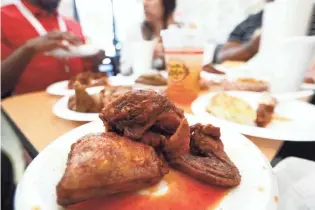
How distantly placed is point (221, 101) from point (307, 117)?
27 cm

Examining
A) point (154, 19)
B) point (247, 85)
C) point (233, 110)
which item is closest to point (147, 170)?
point (233, 110)

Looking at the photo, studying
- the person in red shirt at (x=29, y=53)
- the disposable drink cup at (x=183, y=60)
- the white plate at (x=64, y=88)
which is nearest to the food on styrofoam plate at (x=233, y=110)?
the disposable drink cup at (x=183, y=60)

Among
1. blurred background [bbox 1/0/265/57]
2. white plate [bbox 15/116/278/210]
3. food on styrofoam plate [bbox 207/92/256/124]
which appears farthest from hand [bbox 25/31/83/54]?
white plate [bbox 15/116/278/210]

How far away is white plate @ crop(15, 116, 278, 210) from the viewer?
35 centimetres

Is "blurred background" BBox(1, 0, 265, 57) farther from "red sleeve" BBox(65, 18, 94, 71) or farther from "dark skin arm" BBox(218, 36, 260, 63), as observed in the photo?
A: "dark skin arm" BBox(218, 36, 260, 63)

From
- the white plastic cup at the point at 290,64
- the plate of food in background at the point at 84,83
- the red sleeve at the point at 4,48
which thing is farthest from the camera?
the red sleeve at the point at 4,48

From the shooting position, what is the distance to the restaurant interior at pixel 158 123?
360mm

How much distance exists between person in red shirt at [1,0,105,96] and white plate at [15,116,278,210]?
1.30m

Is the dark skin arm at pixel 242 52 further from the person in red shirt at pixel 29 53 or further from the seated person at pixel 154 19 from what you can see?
the person in red shirt at pixel 29 53

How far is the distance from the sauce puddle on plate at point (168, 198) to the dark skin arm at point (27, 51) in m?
1.29

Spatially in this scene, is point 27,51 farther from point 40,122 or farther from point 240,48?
point 240,48

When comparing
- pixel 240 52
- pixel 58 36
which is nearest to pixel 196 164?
pixel 58 36

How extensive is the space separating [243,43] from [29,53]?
1896mm

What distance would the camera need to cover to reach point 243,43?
2508 mm
